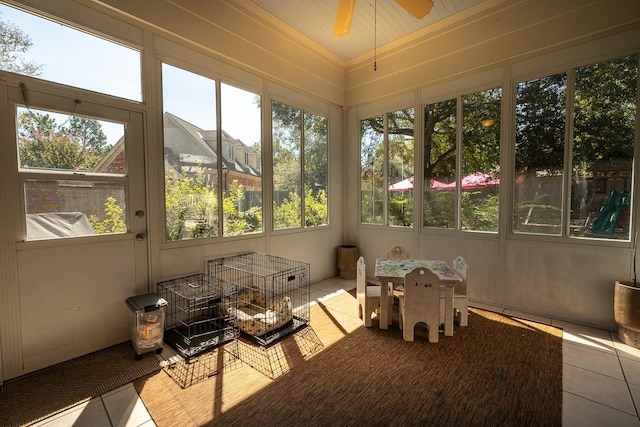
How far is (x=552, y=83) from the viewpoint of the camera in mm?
3068

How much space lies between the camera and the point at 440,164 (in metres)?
3.87

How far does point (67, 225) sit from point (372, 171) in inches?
151

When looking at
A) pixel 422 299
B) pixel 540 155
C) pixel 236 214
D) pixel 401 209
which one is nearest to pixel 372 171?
pixel 401 209

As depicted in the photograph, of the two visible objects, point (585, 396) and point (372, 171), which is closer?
point (585, 396)

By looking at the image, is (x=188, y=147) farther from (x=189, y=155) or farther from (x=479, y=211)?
(x=479, y=211)

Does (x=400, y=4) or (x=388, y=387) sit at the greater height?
(x=400, y=4)

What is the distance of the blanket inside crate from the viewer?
9.08ft

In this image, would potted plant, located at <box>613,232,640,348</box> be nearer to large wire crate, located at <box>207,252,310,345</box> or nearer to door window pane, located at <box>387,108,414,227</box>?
door window pane, located at <box>387,108,414,227</box>

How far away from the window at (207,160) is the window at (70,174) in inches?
17.6

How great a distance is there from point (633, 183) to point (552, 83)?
4.21ft

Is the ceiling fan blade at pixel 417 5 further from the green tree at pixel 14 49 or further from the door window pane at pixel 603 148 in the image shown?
the green tree at pixel 14 49

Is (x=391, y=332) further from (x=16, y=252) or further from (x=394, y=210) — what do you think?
(x=16, y=252)

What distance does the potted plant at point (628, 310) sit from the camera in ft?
8.14

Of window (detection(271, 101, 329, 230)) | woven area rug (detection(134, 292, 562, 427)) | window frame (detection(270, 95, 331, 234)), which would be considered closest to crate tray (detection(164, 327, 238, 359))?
woven area rug (detection(134, 292, 562, 427))
